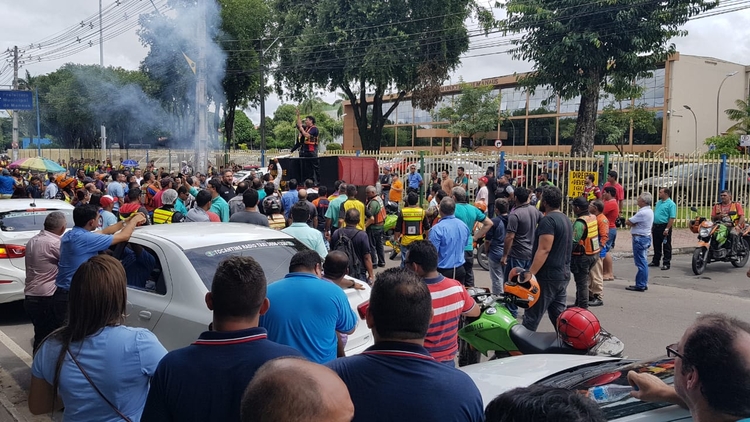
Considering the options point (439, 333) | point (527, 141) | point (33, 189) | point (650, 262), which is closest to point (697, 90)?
point (527, 141)

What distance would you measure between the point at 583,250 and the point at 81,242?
5.97 metres

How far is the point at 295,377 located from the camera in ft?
4.74

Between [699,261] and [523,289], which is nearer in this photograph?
[523,289]

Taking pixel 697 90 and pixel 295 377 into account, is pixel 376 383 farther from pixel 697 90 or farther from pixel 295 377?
pixel 697 90

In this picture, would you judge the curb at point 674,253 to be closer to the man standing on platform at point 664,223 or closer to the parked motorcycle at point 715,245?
the man standing on platform at point 664,223

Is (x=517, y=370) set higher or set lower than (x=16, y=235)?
lower

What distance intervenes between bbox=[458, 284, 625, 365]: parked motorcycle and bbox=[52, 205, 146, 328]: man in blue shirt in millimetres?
2994

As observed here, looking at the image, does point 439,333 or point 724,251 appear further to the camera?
point 724,251

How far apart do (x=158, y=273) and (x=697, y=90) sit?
47.6m

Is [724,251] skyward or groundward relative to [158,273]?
groundward

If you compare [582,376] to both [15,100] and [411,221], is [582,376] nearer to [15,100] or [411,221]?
[411,221]

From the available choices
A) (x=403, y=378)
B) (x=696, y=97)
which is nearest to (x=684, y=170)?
(x=403, y=378)

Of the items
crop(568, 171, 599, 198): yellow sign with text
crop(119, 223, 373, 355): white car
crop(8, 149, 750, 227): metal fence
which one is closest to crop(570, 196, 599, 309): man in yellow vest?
crop(119, 223, 373, 355): white car

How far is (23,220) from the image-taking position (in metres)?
8.58
